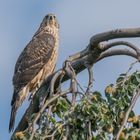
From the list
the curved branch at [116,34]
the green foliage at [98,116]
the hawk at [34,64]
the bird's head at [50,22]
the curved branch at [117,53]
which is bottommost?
the green foliage at [98,116]

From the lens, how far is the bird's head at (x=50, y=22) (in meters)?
11.5

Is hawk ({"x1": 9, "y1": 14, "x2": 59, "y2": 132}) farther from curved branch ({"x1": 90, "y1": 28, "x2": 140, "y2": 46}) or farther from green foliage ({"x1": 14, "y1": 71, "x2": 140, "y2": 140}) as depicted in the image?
green foliage ({"x1": 14, "y1": 71, "x2": 140, "y2": 140})

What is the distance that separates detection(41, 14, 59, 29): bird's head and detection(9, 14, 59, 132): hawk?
197 mm

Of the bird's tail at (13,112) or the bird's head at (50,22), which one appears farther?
the bird's head at (50,22)

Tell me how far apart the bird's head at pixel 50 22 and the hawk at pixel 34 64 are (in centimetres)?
20

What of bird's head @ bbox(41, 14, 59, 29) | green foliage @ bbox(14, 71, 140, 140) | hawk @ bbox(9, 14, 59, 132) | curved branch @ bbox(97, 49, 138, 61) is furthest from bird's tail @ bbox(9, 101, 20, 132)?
green foliage @ bbox(14, 71, 140, 140)

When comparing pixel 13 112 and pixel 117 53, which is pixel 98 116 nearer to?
pixel 117 53

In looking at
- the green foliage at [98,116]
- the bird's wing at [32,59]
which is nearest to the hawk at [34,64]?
the bird's wing at [32,59]

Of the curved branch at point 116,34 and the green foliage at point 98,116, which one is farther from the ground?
the curved branch at point 116,34

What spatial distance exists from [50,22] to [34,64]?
1.27m

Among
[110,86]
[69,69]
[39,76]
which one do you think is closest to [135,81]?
[110,86]

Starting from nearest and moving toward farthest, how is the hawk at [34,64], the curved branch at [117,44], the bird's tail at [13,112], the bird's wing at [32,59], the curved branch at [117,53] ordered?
the curved branch at [117,44]
the curved branch at [117,53]
the bird's tail at [13,112]
the hawk at [34,64]
the bird's wing at [32,59]

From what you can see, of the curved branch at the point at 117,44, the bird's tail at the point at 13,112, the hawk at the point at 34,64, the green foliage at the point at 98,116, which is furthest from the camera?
the hawk at the point at 34,64

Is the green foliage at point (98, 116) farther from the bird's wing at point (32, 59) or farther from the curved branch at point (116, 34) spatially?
the bird's wing at point (32, 59)
